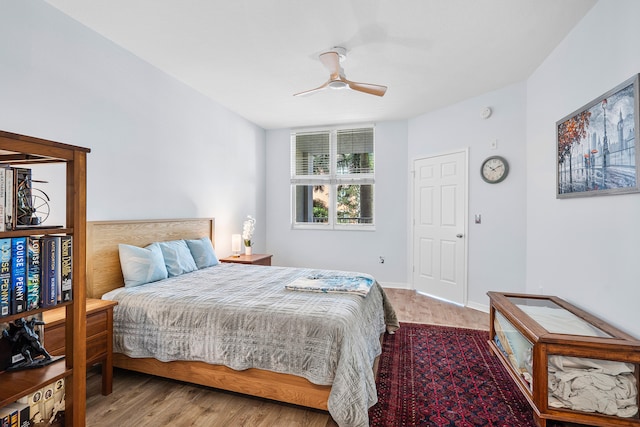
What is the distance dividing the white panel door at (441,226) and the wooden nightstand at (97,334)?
3.87m

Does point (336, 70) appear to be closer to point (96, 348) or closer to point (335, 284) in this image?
point (335, 284)

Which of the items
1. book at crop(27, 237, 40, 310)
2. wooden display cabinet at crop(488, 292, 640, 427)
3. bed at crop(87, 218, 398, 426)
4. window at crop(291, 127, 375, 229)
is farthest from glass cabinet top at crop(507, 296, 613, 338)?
window at crop(291, 127, 375, 229)

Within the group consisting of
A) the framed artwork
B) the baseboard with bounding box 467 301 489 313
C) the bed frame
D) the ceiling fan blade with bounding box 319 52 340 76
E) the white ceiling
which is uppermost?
the white ceiling

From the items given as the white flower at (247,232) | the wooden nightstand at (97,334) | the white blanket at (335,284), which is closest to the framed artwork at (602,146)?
the white blanket at (335,284)

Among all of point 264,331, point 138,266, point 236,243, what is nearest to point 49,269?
point 264,331

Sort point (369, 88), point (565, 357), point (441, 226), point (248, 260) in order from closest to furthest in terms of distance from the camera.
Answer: point (565, 357) < point (369, 88) < point (248, 260) < point (441, 226)

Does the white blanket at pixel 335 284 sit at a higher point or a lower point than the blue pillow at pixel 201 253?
lower

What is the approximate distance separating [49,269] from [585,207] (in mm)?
3271

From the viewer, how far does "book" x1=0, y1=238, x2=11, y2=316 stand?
1220 mm

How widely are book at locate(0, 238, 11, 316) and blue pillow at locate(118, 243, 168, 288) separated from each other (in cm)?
144

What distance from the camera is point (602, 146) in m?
2.11

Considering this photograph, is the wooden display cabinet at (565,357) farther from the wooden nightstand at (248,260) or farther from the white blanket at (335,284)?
the wooden nightstand at (248,260)

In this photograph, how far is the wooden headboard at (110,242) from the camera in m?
2.54

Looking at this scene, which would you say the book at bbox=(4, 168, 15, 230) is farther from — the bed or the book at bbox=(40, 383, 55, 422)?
the bed
